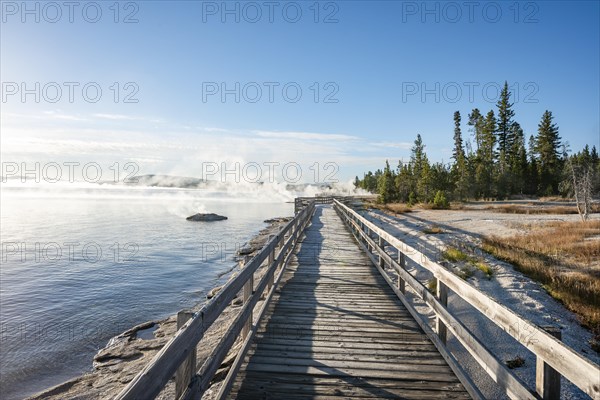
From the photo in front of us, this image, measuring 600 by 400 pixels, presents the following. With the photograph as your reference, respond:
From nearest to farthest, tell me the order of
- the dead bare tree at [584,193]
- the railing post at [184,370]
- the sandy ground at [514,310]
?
the railing post at [184,370], the sandy ground at [514,310], the dead bare tree at [584,193]

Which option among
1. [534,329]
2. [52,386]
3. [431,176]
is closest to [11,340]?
[52,386]

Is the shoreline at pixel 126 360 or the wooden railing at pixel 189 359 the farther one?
the shoreline at pixel 126 360

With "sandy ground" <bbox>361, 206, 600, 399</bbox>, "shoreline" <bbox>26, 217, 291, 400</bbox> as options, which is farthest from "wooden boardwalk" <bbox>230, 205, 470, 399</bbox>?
"sandy ground" <bbox>361, 206, 600, 399</bbox>

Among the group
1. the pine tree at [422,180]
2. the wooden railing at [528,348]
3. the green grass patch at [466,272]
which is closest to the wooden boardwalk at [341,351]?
the wooden railing at [528,348]

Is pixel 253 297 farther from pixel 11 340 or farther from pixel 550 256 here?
pixel 550 256

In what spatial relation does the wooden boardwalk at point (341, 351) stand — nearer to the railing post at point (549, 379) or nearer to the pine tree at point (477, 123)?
the railing post at point (549, 379)

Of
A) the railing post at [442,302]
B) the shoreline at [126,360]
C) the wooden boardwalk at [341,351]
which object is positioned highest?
the railing post at [442,302]

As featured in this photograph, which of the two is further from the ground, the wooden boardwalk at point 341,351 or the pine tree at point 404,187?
the pine tree at point 404,187

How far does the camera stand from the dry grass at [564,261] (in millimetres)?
7953

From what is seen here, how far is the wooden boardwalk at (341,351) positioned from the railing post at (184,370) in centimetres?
98

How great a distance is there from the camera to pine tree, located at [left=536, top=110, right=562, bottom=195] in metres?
61.4

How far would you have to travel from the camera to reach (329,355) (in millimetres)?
4613

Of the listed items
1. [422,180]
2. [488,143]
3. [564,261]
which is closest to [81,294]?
[564,261]

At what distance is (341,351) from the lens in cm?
474
